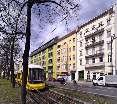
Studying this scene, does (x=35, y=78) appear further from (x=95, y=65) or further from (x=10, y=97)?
(x=95, y=65)

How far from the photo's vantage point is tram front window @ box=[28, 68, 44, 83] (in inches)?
1346

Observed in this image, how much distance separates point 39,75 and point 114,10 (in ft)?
129

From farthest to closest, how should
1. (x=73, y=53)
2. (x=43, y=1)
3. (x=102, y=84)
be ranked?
(x=73, y=53), (x=102, y=84), (x=43, y=1)

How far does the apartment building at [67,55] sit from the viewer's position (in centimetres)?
9612

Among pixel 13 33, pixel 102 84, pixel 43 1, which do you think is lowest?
pixel 102 84

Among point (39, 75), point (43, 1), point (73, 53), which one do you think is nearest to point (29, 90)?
point (39, 75)

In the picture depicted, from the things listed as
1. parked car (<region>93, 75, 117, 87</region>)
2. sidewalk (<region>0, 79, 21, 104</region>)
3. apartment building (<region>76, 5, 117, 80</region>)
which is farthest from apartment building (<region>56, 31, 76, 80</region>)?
sidewalk (<region>0, 79, 21, 104</region>)

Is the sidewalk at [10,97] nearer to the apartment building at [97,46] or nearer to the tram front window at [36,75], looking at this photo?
the tram front window at [36,75]

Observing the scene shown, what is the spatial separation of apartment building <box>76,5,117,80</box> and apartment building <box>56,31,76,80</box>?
4.53 meters

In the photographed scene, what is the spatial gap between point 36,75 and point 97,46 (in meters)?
44.3

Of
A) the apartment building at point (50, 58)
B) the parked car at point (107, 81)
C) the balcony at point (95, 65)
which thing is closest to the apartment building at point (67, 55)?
the apartment building at point (50, 58)

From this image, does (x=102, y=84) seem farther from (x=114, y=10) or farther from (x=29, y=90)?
(x=29, y=90)

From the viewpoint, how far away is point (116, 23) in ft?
227

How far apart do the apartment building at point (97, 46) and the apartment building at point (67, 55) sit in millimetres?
4534
